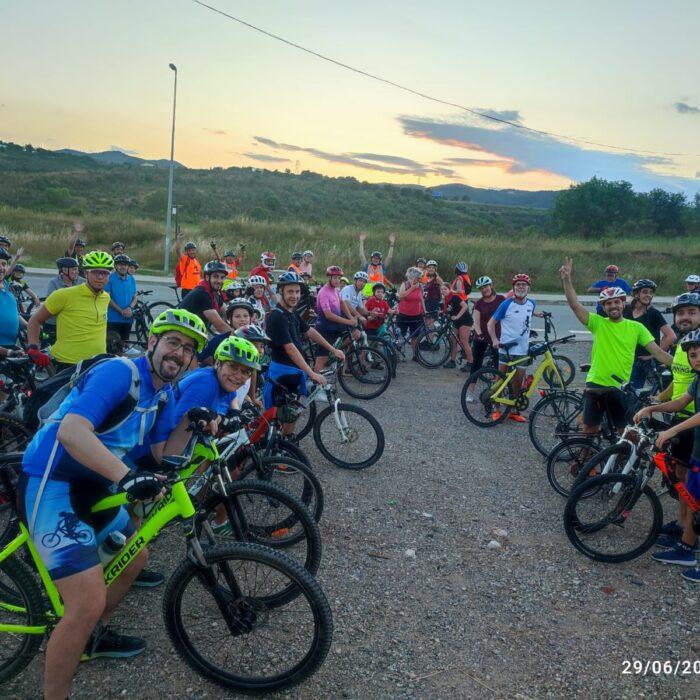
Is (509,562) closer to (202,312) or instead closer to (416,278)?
(202,312)

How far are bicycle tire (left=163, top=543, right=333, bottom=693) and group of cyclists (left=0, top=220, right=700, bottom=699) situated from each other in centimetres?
32

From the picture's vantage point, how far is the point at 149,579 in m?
3.84

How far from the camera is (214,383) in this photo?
3684 mm

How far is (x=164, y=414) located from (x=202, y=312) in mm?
3661

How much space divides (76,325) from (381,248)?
23094 millimetres

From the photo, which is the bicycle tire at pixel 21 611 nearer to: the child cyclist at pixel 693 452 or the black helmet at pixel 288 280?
the black helmet at pixel 288 280

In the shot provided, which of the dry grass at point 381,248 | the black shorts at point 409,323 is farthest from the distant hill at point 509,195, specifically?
the black shorts at point 409,323

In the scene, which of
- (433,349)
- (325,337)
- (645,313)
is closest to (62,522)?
(325,337)

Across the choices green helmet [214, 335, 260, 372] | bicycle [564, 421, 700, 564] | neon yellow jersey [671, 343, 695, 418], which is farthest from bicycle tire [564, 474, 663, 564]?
green helmet [214, 335, 260, 372]

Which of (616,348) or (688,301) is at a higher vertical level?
(688,301)

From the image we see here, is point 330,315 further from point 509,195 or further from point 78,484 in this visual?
point 509,195

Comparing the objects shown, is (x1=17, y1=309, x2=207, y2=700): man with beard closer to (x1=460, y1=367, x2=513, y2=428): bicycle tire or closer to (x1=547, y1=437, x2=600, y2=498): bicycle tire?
(x1=547, y1=437, x2=600, y2=498): bicycle tire

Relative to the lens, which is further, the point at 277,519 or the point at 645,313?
the point at 645,313

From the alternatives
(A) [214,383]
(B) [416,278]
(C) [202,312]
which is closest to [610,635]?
(A) [214,383]
